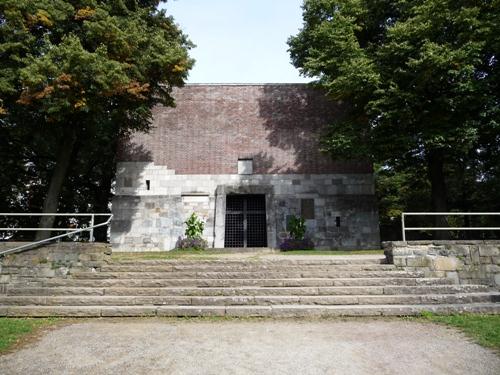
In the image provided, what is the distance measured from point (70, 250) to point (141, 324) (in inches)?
140

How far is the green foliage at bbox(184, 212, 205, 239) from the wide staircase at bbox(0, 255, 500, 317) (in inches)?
267

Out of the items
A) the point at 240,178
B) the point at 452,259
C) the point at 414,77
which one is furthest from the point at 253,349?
the point at 240,178

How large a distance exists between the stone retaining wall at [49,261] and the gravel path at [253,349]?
255cm

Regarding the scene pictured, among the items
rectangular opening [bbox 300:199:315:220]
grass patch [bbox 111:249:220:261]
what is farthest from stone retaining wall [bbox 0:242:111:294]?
rectangular opening [bbox 300:199:315:220]

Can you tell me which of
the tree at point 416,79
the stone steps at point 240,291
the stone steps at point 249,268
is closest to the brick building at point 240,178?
the tree at point 416,79

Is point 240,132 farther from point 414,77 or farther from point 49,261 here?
point 49,261

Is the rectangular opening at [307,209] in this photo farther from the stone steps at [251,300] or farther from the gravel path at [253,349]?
the gravel path at [253,349]

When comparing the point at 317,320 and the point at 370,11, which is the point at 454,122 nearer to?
the point at 370,11

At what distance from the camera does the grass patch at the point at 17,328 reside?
16.9 ft

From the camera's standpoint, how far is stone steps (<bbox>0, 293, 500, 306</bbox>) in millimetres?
6883

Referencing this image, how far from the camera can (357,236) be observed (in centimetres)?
1608

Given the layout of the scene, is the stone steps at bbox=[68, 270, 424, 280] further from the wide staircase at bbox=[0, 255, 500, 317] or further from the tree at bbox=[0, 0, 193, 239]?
the tree at bbox=[0, 0, 193, 239]

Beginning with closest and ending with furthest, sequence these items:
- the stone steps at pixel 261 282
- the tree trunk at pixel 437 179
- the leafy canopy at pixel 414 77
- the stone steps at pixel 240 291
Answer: the stone steps at pixel 240 291
the stone steps at pixel 261 282
the leafy canopy at pixel 414 77
the tree trunk at pixel 437 179

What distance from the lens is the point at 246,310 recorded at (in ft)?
21.6
